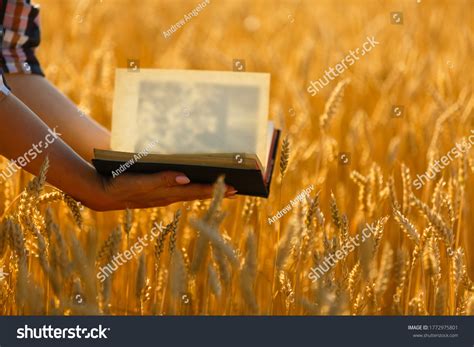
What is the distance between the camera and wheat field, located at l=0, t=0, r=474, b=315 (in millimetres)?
1280

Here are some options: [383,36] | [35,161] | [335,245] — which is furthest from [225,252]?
[383,36]

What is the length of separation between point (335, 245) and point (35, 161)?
1.71 ft

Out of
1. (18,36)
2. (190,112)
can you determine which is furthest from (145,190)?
(18,36)

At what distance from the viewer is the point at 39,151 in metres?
1.46

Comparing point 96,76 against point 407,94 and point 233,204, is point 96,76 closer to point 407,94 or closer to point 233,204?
point 233,204

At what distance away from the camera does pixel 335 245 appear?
4.37ft

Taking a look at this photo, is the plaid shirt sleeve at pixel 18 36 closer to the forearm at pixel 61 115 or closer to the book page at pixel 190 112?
the forearm at pixel 61 115

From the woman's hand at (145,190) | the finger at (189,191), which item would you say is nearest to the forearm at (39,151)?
the woman's hand at (145,190)

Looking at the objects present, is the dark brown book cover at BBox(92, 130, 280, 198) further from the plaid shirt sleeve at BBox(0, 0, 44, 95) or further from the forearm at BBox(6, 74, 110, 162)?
the plaid shirt sleeve at BBox(0, 0, 44, 95)

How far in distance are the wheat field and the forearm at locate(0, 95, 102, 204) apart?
0.11ft

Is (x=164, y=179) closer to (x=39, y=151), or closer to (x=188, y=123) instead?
(x=188, y=123)

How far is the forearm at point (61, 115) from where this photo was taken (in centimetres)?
179

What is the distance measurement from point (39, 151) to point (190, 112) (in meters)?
0.26
